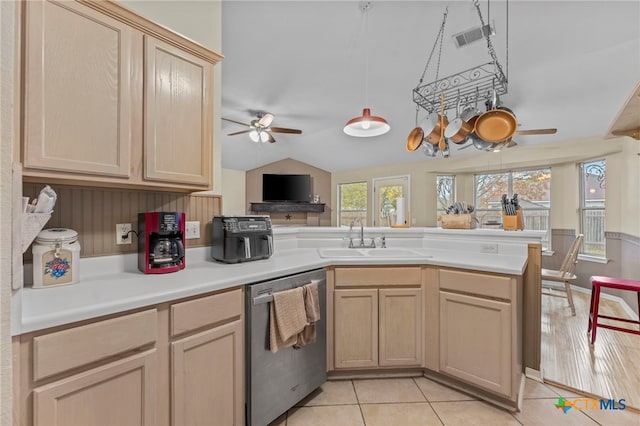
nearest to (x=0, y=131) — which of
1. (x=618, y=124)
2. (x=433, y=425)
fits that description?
(x=433, y=425)

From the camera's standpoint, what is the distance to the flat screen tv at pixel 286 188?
275 inches

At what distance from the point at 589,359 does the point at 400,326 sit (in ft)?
5.42

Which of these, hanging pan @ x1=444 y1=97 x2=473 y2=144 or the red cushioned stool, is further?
the red cushioned stool

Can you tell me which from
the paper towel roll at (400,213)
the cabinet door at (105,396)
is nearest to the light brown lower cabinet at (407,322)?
the paper towel roll at (400,213)

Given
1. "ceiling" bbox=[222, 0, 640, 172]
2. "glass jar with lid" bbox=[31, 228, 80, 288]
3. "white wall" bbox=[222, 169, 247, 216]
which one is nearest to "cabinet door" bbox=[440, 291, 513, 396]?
"ceiling" bbox=[222, 0, 640, 172]

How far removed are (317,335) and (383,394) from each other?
587 millimetres

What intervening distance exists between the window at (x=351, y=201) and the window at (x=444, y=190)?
1673 mm

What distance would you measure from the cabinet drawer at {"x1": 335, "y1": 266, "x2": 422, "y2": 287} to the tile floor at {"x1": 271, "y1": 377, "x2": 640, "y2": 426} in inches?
26.8

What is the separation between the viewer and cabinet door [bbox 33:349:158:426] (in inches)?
34.6

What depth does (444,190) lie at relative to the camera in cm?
592

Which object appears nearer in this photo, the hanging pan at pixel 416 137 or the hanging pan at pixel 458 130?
the hanging pan at pixel 458 130

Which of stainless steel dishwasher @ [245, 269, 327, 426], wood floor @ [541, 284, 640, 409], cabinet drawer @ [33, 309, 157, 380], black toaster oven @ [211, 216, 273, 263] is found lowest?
wood floor @ [541, 284, 640, 409]

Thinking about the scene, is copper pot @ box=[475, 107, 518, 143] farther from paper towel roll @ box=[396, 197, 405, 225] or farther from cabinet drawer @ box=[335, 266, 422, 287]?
cabinet drawer @ box=[335, 266, 422, 287]
